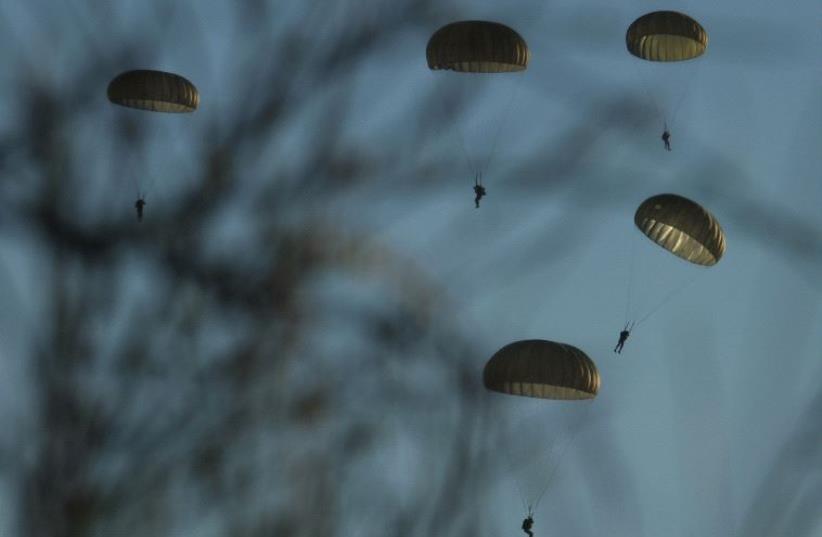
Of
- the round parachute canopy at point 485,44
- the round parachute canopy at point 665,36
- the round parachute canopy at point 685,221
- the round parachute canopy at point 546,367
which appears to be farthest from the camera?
the round parachute canopy at point 665,36

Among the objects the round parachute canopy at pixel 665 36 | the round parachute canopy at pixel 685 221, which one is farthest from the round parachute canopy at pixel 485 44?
the round parachute canopy at pixel 685 221

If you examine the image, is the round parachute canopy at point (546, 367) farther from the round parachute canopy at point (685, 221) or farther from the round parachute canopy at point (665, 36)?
the round parachute canopy at point (665, 36)

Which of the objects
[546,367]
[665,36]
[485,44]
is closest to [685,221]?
[546,367]

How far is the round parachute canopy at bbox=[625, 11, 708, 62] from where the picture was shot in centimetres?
3341

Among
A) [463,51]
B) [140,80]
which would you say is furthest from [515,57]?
[140,80]

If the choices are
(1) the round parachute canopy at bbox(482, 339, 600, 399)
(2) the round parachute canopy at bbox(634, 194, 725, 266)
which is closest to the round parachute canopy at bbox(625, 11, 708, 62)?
(2) the round parachute canopy at bbox(634, 194, 725, 266)

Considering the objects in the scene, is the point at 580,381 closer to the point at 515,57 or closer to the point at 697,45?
the point at 515,57

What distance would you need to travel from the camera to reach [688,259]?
33562 millimetres

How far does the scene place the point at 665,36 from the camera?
36.8 meters

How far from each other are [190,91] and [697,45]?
1166 centimetres

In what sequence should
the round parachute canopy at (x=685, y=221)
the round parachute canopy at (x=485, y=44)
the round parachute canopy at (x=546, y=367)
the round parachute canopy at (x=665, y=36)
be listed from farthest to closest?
1. the round parachute canopy at (x=665, y=36)
2. the round parachute canopy at (x=685, y=221)
3. the round parachute canopy at (x=485, y=44)
4. the round parachute canopy at (x=546, y=367)

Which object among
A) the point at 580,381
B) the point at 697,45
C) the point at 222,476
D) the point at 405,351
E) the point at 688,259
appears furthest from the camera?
the point at 697,45

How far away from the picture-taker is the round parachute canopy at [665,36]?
33406 mm

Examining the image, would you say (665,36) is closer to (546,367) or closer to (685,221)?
(685,221)
